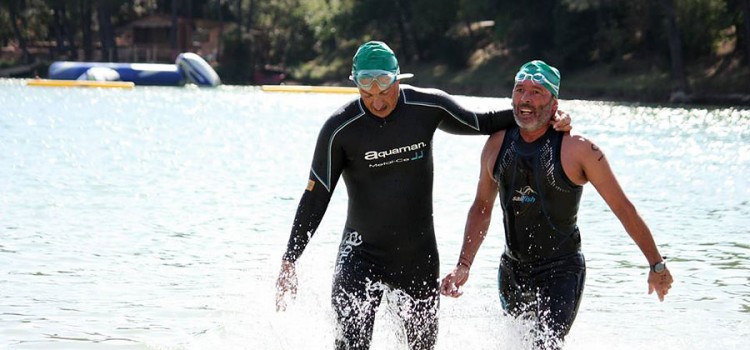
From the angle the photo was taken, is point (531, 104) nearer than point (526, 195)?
Yes

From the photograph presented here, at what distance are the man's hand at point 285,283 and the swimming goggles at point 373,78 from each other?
38.6 inches

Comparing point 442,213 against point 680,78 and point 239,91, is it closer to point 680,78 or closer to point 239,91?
point 680,78

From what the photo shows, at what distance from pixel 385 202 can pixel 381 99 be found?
21.4 inches

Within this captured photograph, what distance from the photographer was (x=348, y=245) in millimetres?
6410

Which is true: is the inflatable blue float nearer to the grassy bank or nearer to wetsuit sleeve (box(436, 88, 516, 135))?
the grassy bank

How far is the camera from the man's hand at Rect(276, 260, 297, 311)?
20.2ft

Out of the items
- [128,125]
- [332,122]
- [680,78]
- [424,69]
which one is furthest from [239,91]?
[332,122]

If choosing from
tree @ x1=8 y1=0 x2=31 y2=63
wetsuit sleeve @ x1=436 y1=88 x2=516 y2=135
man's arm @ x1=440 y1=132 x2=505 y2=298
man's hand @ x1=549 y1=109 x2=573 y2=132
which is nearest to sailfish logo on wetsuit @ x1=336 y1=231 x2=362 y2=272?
man's arm @ x1=440 y1=132 x2=505 y2=298

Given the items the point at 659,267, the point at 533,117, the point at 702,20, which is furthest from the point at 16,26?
the point at 659,267

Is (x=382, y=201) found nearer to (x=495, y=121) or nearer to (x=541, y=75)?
(x=495, y=121)

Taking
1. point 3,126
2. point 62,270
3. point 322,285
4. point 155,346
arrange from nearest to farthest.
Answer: point 155,346
point 322,285
point 62,270
point 3,126

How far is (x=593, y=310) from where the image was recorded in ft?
34.9

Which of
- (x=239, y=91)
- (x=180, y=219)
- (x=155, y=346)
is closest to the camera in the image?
(x=155, y=346)

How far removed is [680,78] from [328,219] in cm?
3772
